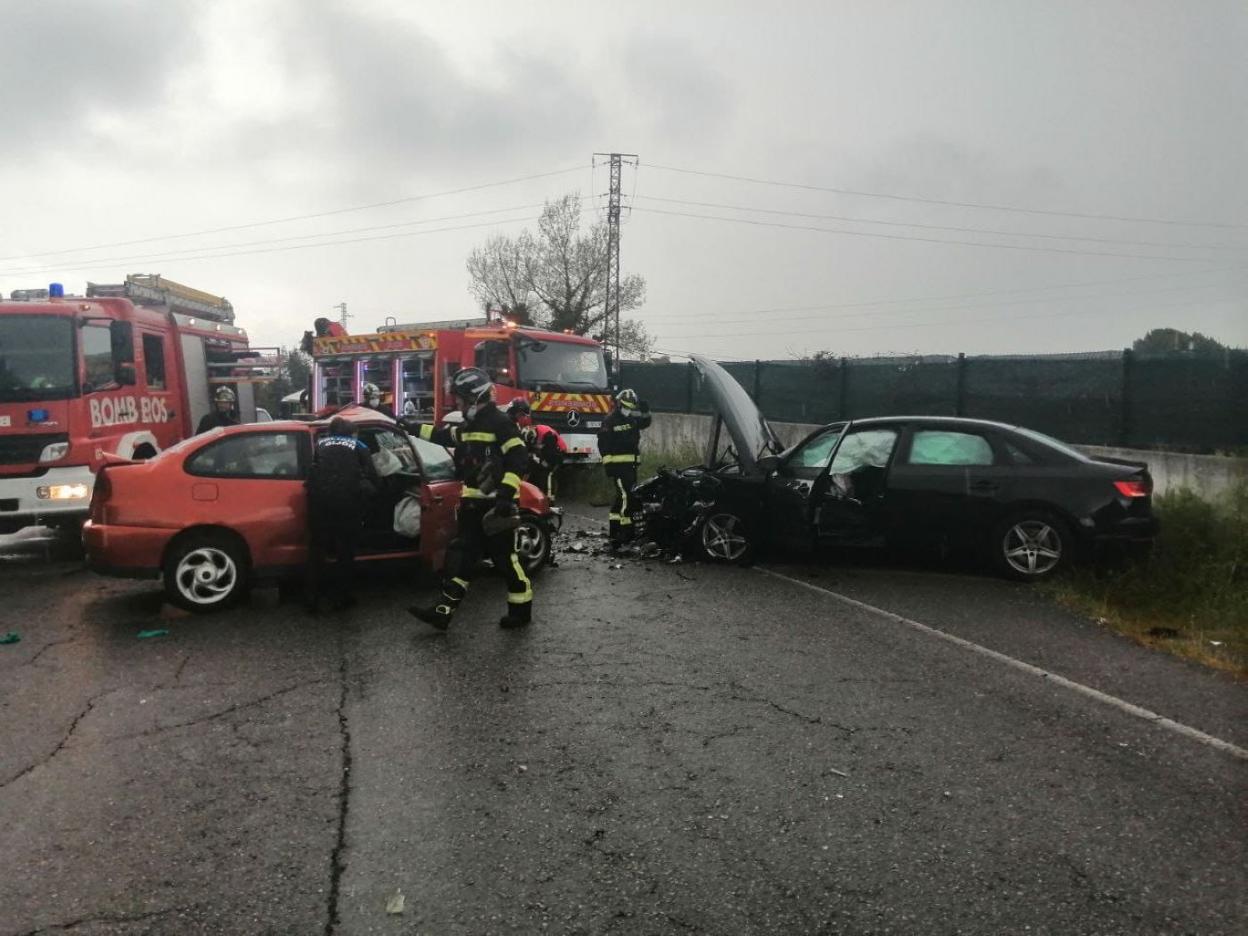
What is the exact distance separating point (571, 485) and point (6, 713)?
12.5m

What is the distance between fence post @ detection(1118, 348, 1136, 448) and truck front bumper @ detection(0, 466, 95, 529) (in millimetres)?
12104

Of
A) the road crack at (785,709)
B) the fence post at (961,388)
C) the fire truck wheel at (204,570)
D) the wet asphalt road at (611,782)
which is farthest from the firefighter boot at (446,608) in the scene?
the fence post at (961,388)

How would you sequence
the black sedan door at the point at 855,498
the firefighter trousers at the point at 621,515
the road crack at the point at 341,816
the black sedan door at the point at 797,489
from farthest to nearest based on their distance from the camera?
1. the firefighter trousers at the point at 621,515
2. the black sedan door at the point at 797,489
3. the black sedan door at the point at 855,498
4. the road crack at the point at 341,816

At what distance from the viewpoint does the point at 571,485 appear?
17.7 m

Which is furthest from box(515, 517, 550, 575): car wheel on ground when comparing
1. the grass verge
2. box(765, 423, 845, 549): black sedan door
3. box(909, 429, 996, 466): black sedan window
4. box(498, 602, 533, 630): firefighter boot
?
the grass verge

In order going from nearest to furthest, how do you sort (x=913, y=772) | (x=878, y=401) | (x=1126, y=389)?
(x=913, y=772) < (x=1126, y=389) < (x=878, y=401)

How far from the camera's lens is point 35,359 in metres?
10.7

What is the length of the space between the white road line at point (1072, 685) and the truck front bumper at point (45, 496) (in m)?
7.53

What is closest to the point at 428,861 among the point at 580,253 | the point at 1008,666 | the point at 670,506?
the point at 1008,666

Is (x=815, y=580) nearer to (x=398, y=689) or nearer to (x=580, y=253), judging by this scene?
(x=398, y=689)

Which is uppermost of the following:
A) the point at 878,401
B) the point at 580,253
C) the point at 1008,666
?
the point at 580,253

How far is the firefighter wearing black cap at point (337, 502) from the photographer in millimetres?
7699

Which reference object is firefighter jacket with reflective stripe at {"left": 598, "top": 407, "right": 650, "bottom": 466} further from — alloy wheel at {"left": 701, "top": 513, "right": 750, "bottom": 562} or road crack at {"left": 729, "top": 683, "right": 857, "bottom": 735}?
road crack at {"left": 729, "top": 683, "right": 857, "bottom": 735}

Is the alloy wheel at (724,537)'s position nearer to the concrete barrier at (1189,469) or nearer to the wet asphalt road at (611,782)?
the wet asphalt road at (611,782)
